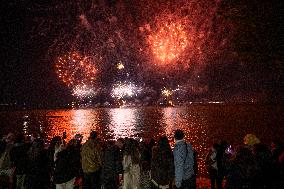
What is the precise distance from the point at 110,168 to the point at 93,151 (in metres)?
0.79

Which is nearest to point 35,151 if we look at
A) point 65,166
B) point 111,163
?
point 65,166

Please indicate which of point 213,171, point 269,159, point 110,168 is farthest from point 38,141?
point 269,159

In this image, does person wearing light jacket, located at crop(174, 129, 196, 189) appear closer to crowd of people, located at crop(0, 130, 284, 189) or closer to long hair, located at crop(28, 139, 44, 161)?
crowd of people, located at crop(0, 130, 284, 189)

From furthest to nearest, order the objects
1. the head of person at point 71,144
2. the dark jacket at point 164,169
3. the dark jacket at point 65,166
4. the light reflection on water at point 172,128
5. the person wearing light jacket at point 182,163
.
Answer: the light reflection on water at point 172,128, the head of person at point 71,144, the dark jacket at point 65,166, the dark jacket at point 164,169, the person wearing light jacket at point 182,163

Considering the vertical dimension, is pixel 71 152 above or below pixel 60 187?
above

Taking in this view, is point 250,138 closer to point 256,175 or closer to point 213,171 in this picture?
point 256,175

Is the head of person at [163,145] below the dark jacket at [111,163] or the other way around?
the other way around

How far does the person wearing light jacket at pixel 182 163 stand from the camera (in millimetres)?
7879

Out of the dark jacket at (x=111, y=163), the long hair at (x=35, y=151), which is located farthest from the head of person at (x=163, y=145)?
the long hair at (x=35, y=151)

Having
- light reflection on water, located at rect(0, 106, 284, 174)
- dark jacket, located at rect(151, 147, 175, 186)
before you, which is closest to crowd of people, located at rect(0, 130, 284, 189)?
dark jacket, located at rect(151, 147, 175, 186)

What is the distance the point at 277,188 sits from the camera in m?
7.79

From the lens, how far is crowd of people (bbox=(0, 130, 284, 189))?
7.65m

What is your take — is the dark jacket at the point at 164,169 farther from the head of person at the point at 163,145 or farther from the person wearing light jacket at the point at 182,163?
the person wearing light jacket at the point at 182,163

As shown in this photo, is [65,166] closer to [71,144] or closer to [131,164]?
[71,144]
